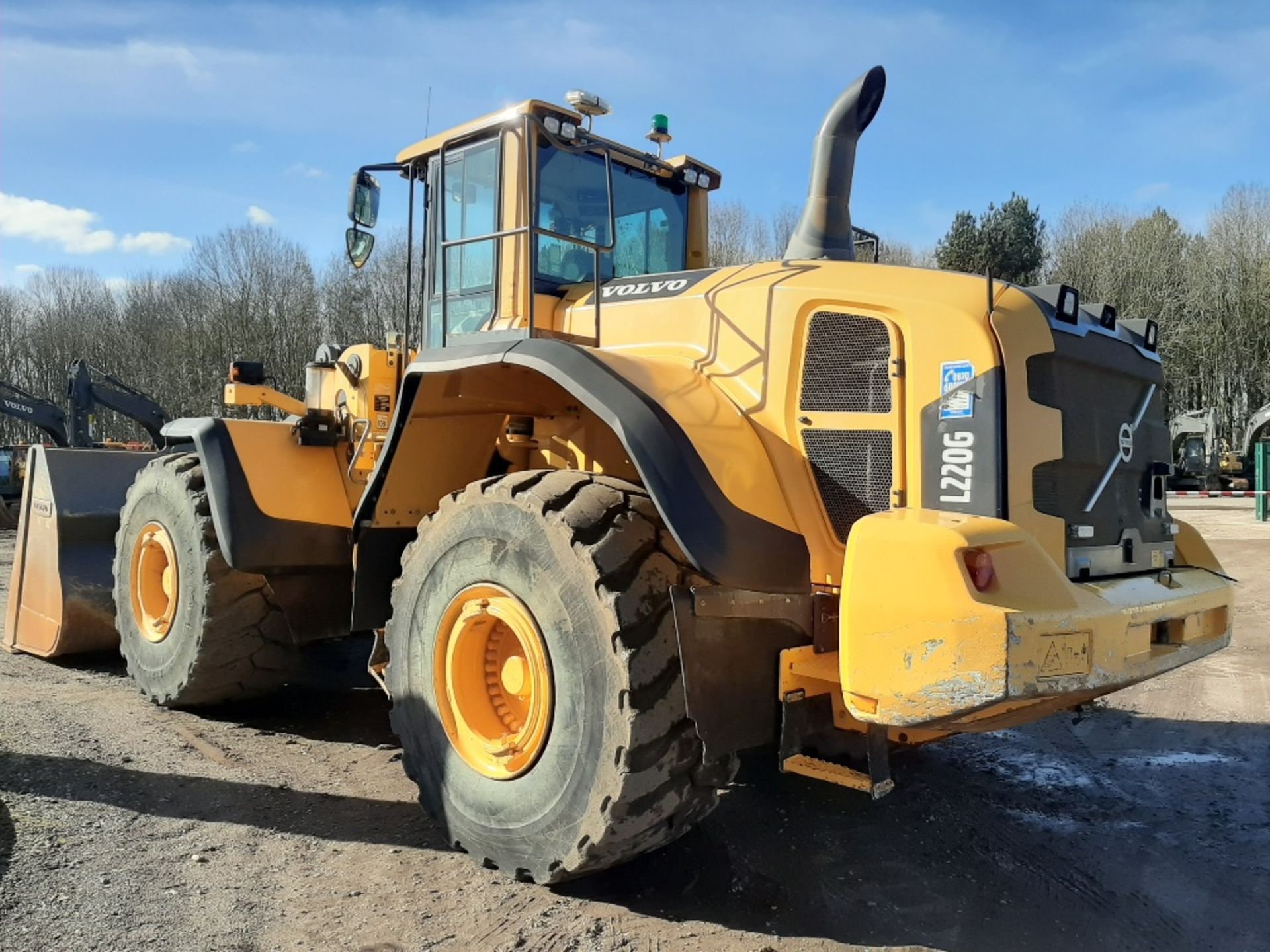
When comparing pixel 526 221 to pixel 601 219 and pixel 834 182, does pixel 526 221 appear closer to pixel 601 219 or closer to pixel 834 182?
pixel 601 219

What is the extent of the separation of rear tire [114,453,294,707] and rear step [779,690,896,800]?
3211 millimetres

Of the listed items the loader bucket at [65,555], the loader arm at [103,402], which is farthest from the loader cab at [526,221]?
the loader arm at [103,402]

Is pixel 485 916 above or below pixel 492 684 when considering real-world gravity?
below

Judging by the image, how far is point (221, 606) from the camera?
16.1 feet

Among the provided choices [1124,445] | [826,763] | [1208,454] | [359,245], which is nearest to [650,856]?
[826,763]

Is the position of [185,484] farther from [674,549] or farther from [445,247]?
[674,549]

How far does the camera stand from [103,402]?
18.7m

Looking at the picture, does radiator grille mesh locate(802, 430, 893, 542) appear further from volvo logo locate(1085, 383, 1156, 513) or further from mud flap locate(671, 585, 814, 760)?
volvo logo locate(1085, 383, 1156, 513)

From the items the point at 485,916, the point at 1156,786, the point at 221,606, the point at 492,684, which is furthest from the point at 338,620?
the point at 1156,786

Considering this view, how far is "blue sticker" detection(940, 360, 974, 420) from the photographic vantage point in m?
2.97

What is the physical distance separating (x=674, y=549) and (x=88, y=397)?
758 inches

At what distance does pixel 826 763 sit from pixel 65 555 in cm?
531

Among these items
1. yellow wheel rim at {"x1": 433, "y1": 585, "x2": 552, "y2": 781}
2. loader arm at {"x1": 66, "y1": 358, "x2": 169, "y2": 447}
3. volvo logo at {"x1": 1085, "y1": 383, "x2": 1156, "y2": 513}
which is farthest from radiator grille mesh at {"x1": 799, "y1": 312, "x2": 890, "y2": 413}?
loader arm at {"x1": 66, "y1": 358, "x2": 169, "y2": 447}

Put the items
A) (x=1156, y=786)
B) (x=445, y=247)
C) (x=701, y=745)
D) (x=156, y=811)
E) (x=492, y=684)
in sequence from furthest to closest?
(x=1156, y=786)
(x=445, y=247)
(x=156, y=811)
(x=492, y=684)
(x=701, y=745)
